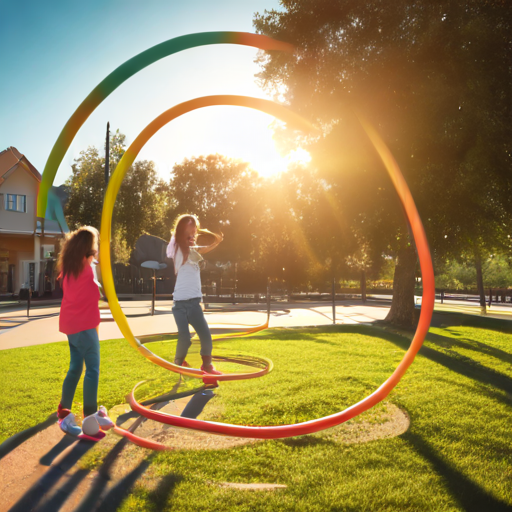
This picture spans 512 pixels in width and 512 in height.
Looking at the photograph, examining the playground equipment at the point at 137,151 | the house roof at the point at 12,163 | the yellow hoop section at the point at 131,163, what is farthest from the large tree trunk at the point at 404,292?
the house roof at the point at 12,163

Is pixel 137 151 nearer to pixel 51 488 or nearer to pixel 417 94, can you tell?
pixel 51 488

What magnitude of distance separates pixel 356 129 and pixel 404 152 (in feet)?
4.29

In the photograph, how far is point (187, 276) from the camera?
6172 millimetres

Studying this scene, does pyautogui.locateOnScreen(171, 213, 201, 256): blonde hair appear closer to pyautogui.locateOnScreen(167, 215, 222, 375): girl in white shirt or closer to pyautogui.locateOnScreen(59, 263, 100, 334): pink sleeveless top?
pyautogui.locateOnScreen(167, 215, 222, 375): girl in white shirt

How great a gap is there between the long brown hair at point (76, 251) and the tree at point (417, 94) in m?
6.57

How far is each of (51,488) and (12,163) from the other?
29.8 m

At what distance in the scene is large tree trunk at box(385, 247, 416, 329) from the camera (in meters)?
16.1

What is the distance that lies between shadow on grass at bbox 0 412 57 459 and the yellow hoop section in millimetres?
1257

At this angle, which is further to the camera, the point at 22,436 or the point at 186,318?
the point at 186,318

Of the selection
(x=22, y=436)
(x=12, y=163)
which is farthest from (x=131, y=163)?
(x=12, y=163)

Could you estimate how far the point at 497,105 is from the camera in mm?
9625

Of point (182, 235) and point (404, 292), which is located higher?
point (182, 235)

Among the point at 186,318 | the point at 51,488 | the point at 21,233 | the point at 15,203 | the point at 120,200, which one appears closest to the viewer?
the point at 51,488

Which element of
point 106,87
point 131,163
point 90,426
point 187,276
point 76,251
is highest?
point 106,87
